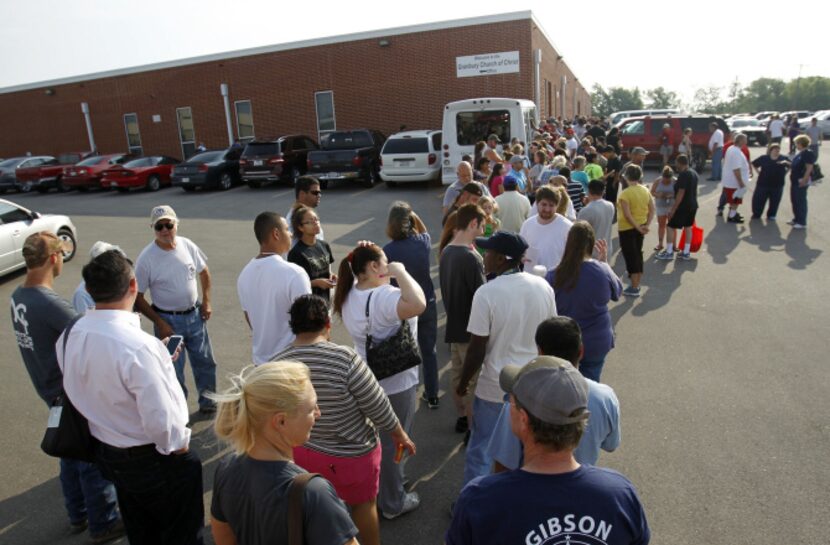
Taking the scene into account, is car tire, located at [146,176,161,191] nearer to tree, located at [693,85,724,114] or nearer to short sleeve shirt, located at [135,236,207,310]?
short sleeve shirt, located at [135,236,207,310]

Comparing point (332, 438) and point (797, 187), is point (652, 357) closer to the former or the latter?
point (332, 438)

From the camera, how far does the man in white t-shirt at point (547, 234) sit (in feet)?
17.6

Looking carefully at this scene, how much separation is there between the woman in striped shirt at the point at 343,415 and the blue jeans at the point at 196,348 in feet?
7.58

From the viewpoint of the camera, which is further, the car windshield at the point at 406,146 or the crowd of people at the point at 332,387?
the car windshield at the point at 406,146

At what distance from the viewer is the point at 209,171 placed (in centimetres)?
1958

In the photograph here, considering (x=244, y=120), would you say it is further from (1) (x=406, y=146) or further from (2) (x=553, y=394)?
(2) (x=553, y=394)

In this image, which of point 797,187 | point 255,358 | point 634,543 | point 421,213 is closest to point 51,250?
point 255,358

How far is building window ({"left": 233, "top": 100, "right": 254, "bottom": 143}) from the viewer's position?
1048 inches

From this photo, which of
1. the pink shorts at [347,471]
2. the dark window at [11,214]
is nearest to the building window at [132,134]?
the dark window at [11,214]

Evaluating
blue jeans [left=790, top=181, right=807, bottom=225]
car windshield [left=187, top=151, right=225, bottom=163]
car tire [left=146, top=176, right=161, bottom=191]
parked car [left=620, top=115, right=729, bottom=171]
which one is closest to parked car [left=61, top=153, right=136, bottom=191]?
car tire [left=146, top=176, right=161, bottom=191]

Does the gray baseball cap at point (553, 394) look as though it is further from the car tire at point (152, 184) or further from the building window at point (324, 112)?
the building window at point (324, 112)

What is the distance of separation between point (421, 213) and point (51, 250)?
10.6 metres

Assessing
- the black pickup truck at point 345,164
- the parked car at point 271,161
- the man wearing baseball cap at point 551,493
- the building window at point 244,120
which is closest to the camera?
the man wearing baseball cap at point 551,493

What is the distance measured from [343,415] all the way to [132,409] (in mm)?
1034
